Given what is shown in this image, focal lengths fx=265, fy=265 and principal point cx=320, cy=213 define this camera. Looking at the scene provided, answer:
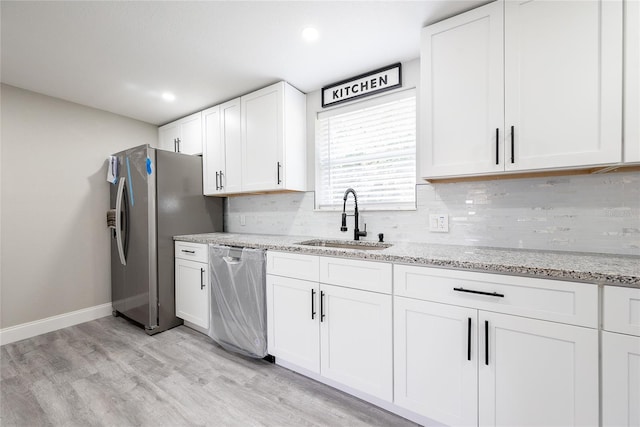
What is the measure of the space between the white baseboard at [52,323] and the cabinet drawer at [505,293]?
3296 millimetres

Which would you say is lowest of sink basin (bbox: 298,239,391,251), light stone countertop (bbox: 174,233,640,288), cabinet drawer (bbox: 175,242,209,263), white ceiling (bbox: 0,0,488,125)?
cabinet drawer (bbox: 175,242,209,263)

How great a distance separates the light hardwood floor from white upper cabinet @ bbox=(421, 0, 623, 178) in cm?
158

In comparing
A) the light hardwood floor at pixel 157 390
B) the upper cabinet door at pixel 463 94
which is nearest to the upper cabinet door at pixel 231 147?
the light hardwood floor at pixel 157 390

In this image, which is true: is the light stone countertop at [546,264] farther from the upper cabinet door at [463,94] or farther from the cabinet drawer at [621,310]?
the upper cabinet door at [463,94]

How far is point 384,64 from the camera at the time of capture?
2102 millimetres

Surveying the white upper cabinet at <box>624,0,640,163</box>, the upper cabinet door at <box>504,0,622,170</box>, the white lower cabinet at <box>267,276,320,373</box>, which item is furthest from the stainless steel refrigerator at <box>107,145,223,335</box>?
the white upper cabinet at <box>624,0,640,163</box>

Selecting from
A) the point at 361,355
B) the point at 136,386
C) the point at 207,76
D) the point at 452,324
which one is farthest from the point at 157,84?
the point at 452,324

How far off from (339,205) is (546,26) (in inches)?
66.6

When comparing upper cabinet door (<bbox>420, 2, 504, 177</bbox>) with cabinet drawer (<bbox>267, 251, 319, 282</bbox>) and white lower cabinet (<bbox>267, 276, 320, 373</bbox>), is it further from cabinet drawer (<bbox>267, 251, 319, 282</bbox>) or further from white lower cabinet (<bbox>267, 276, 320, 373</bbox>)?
white lower cabinet (<bbox>267, 276, 320, 373</bbox>)

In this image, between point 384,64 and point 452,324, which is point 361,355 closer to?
point 452,324

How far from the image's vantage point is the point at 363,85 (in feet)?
7.32

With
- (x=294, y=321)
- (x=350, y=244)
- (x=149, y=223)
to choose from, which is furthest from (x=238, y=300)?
(x=149, y=223)

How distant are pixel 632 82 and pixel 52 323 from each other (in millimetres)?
4558

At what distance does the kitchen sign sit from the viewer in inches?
82.4
